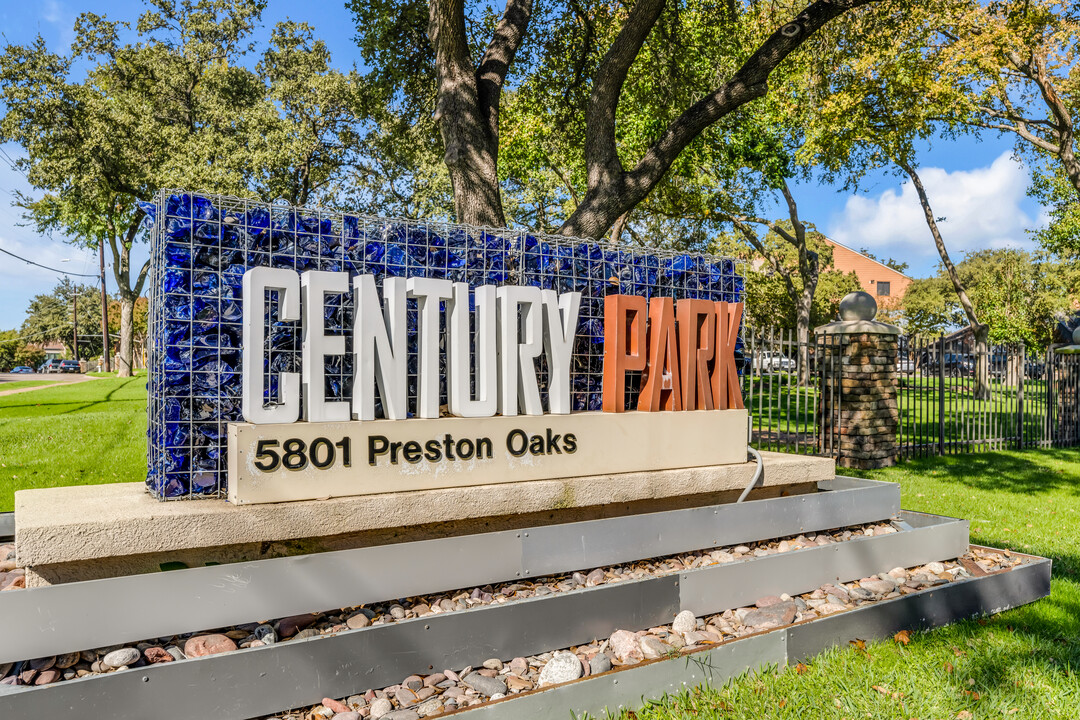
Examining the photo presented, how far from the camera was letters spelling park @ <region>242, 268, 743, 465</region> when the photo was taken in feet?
13.3

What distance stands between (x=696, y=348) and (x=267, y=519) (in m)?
3.41

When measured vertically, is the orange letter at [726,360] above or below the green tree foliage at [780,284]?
below

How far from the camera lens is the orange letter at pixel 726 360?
19.0ft

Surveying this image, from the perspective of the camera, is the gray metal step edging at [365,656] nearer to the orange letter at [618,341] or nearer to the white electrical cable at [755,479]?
the white electrical cable at [755,479]

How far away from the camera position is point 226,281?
4.15m

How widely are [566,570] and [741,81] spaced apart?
20.2 feet

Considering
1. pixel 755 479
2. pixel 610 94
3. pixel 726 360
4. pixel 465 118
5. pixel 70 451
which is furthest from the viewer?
pixel 70 451

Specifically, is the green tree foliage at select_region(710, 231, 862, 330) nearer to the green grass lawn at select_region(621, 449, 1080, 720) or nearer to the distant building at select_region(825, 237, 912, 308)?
the distant building at select_region(825, 237, 912, 308)

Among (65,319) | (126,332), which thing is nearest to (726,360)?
(126,332)

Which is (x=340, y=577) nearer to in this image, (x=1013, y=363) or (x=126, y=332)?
(x=1013, y=363)

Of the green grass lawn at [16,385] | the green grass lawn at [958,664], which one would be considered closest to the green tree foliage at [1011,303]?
the green grass lawn at [958,664]

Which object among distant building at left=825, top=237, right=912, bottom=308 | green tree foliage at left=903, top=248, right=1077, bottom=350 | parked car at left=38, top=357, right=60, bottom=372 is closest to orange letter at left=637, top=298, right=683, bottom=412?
green tree foliage at left=903, top=248, right=1077, bottom=350

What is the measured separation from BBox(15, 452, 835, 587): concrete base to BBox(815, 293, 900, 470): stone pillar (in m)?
5.96

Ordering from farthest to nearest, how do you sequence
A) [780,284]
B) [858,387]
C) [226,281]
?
[780,284]
[858,387]
[226,281]
